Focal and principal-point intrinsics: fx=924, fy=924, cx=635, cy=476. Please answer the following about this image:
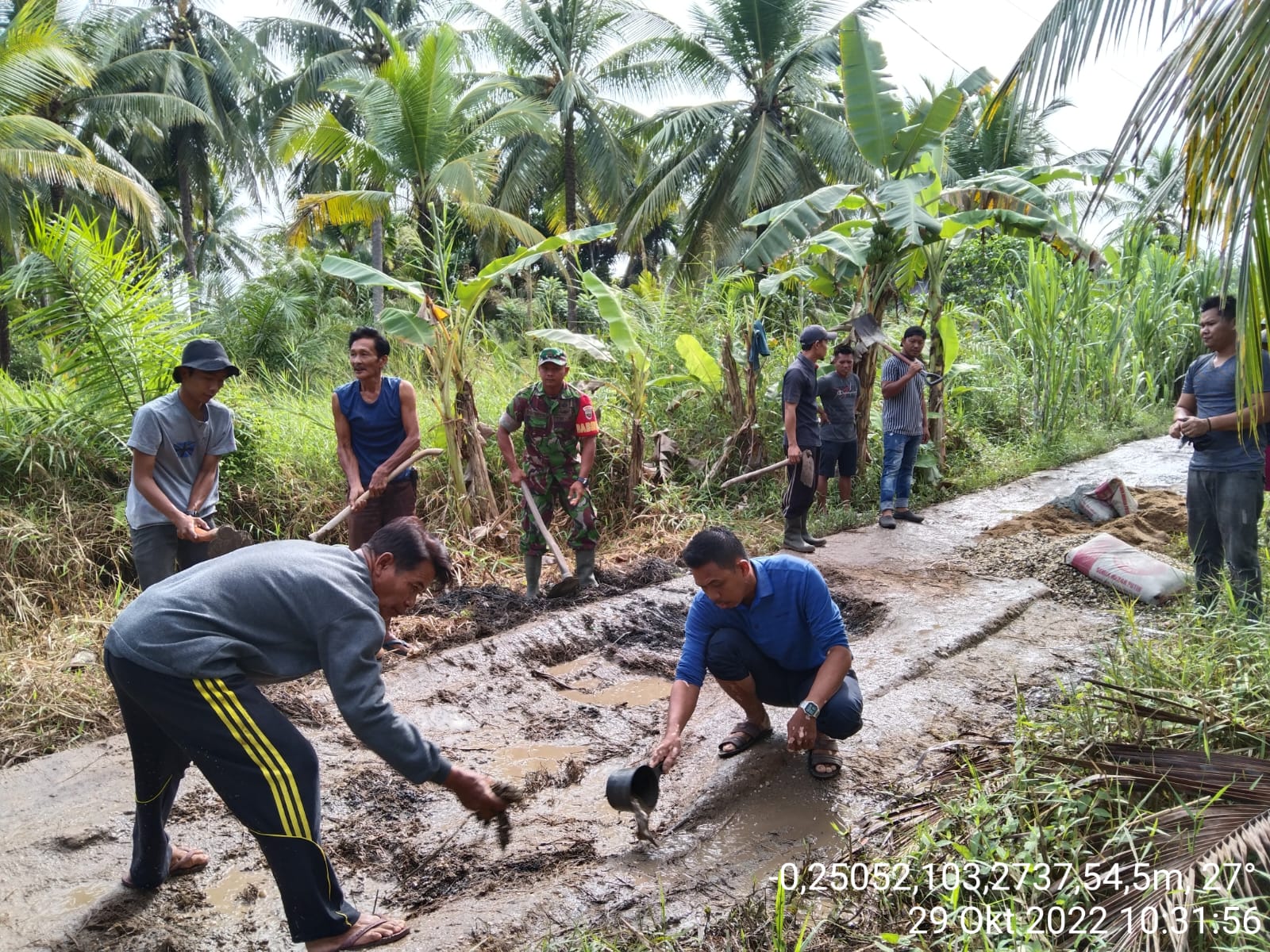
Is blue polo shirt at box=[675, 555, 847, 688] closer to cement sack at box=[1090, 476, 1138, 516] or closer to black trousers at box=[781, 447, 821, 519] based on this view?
black trousers at box=[781, 447, 821, 519]

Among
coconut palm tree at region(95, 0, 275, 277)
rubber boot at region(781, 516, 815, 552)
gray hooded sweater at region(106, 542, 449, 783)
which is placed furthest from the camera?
coconut palm tree at region(95, 0, 275, 277)

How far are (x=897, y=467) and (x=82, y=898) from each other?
21.6 feet

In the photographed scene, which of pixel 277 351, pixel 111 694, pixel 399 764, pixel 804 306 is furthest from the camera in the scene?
pixel 277 351

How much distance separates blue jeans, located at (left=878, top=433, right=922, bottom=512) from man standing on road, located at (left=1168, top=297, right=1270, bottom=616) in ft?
10.9

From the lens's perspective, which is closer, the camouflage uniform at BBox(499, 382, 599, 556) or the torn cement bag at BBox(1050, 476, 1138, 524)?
the camouflage uniform at BBox(499, 382, 599, 556)

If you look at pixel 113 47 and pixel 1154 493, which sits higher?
pixel 113 47

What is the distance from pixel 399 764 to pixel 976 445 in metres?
8.76

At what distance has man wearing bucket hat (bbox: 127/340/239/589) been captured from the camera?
168 inches

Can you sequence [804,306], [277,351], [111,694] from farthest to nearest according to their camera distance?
1. [277,351]
2. [804,306]
3. [111,694]

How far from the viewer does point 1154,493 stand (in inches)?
301

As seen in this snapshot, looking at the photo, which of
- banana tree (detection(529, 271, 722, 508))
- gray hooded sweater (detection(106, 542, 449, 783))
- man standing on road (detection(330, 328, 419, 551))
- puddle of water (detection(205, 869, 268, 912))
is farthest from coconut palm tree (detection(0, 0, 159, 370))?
gray hooded sweater (detection(106, 542, 449, 783))

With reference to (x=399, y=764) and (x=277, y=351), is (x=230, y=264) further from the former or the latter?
(x=399, y=764)

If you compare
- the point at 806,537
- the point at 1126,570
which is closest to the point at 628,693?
the point at 806,537

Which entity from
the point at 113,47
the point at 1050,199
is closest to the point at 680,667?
the point at 1050,199
